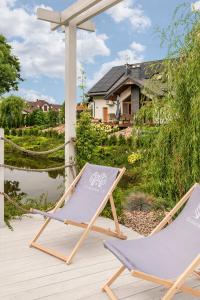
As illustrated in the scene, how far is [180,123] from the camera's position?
4.72m

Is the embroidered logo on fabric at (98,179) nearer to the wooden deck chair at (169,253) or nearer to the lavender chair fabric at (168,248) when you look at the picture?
the wooden deck chair at (169,253)

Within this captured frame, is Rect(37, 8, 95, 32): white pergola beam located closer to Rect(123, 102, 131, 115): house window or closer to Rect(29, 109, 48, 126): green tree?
Rect(123, 102, 131, 115): house window

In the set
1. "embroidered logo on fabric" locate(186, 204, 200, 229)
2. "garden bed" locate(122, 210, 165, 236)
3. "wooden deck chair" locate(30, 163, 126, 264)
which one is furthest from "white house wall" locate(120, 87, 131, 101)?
"embroidered logo on fabric" locate(186, 204, 200, 229)

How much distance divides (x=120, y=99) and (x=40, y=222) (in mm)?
22185

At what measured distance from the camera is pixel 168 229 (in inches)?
123

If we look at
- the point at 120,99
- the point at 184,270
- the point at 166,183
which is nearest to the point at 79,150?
the point at 166,183

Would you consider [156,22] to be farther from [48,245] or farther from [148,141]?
[48,245]

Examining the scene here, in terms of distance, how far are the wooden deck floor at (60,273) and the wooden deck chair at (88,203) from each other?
15 cm

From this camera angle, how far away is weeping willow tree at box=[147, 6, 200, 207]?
449 centimetres

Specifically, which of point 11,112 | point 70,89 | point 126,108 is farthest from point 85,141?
point 11,112

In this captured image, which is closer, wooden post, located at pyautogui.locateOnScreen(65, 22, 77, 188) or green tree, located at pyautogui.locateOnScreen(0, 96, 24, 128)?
wooden post, located at pyautogui.locateOnScreen(65, 22, 77, 188)

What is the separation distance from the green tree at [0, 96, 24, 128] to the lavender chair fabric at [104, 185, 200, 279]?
3250 centimetres

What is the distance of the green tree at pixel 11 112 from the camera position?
3481 cm

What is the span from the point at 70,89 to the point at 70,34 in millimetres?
721
